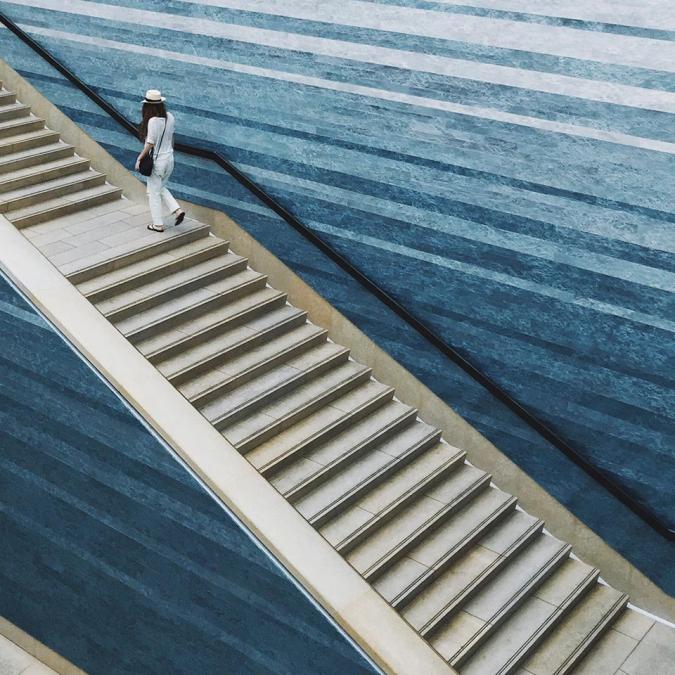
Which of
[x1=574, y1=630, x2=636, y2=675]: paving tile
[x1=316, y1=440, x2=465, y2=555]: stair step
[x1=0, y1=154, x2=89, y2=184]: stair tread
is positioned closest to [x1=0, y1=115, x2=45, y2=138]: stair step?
[x1=0, y1=154, x2=89, y2=184]: stair tread

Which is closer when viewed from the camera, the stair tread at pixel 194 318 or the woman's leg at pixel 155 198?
the stair tread at pixel 194 318

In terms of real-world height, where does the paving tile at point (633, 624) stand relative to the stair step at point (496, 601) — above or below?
below

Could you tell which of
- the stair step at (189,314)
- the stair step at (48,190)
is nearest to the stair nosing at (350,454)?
the stair step at (189,314)

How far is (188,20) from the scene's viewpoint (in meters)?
9.69

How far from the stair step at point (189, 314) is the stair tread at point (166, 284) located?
125 mm

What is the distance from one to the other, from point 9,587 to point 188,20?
5546 millimetres

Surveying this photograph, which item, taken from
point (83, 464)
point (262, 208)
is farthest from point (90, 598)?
point (262, 208)

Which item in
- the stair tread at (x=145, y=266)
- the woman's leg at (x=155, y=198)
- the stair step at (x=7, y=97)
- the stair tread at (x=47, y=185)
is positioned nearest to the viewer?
the stair tread at (x=145, y=266)

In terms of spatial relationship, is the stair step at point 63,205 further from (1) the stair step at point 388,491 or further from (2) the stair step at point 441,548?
(2) the stair step at point 441,548

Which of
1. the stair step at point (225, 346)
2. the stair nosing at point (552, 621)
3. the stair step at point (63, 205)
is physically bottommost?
the stair nosing at point (552, 621)

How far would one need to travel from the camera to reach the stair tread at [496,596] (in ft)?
25.3

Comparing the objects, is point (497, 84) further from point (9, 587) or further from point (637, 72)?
point (9, 587)

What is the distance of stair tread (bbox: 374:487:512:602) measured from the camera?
309 inches

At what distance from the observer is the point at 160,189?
32.1ft
